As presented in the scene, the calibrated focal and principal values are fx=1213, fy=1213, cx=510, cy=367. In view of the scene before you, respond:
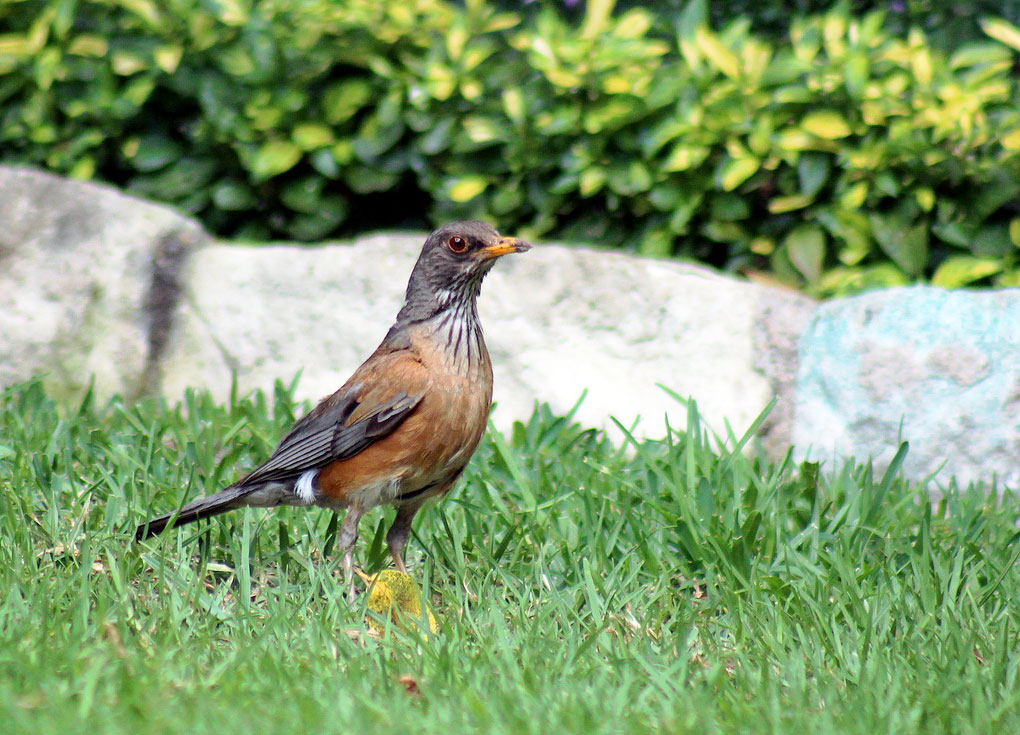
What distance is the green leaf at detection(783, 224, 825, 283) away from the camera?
628 centimetres

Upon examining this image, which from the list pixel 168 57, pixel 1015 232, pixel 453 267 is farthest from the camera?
pixel 168 57

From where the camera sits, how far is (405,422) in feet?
13.4

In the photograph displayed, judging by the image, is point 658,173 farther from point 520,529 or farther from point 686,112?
point 520,529

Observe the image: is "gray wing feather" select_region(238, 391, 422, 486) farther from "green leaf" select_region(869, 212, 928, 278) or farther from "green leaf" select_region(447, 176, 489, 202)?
"green leaf" select_region(869, 212, 928, 278)

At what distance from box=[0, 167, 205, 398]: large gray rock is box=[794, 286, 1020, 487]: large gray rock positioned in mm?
3384

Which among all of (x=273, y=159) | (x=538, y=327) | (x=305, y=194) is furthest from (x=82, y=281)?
(x=538, y=327)

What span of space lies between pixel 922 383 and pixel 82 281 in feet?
13.8

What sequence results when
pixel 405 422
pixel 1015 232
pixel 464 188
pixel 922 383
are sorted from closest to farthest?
pixel 405 422 < pixel 922 383 < pixel 1015 232 < pixel 464 188

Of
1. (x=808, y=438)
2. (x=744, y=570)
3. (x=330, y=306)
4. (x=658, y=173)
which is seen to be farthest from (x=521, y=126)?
(x=744, y=570)

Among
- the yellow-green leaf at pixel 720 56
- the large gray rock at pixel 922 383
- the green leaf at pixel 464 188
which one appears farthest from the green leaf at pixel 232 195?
the large gray rock at pixel 922 383

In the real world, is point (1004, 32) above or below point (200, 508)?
above

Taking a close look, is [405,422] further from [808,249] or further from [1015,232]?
[1015,232]

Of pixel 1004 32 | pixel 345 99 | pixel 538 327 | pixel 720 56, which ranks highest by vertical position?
pixel 1004 32

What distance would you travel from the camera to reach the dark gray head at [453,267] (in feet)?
13.7
